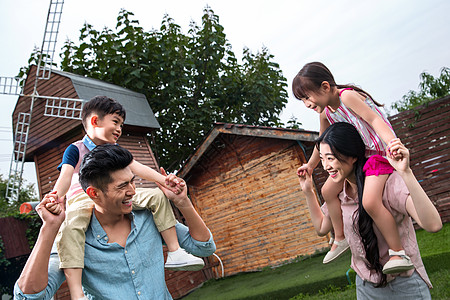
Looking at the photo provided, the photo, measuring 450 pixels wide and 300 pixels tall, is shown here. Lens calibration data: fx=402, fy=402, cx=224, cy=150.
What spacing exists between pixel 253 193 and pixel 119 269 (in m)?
10.1

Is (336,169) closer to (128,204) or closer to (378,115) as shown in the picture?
(378,115)

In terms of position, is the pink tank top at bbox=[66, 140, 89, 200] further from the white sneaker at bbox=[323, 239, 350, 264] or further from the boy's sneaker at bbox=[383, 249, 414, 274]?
the boy's sneaker at bbox=[383, 249, 414, 274]

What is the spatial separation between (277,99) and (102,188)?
20910mm

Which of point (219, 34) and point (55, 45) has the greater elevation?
point (55, 45)

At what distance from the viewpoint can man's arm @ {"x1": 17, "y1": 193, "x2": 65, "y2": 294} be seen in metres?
2.16

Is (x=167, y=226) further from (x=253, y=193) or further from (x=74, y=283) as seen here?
(x=253, y=193)

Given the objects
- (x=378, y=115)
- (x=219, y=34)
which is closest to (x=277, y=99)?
(x=219, y=34)

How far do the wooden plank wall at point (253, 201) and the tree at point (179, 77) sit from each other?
6.17 metres

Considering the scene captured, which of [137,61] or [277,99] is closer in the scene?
[137,61]

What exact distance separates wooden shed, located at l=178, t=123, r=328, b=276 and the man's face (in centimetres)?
870

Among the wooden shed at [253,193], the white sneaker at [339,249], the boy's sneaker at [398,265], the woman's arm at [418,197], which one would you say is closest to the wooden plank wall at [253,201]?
the wooden shed at [253,193]

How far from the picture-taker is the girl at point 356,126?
2.37 meters

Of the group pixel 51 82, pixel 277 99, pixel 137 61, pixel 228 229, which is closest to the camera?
pixel 228 229

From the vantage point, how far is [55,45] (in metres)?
20.1
